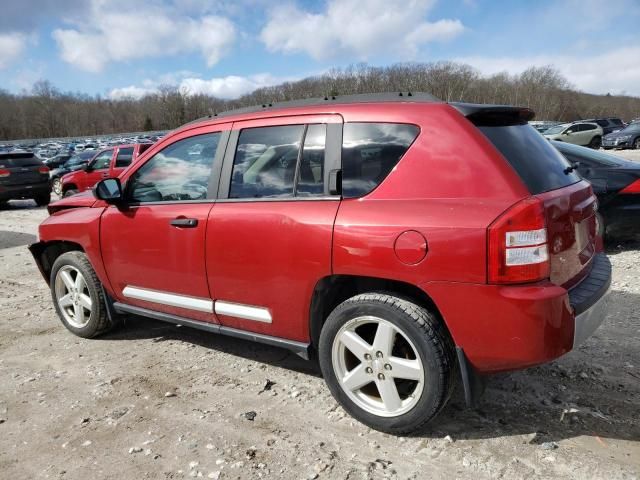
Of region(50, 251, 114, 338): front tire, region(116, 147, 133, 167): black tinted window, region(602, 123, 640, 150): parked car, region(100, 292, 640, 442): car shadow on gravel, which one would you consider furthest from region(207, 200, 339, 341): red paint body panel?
region(602, 123, 640, 150): parked car

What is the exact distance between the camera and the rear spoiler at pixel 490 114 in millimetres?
2729

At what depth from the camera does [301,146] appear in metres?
3.11

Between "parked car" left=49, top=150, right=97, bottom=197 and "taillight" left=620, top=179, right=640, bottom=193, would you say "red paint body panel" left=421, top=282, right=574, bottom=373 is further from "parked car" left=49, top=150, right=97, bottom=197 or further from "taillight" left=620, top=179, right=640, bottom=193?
"parked car" left=49, top=150, right=97, bottom=197

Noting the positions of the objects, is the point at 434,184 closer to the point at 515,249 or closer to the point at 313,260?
the point at 515,249

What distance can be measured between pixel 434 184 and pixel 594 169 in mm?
4857

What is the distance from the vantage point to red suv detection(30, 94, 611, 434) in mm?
2414

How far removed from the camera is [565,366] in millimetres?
3539

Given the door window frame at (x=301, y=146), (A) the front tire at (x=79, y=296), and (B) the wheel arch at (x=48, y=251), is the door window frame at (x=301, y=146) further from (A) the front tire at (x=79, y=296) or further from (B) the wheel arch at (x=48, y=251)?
(B) the wheel arch at (x=48, y=251)

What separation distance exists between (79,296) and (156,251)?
1257 mm

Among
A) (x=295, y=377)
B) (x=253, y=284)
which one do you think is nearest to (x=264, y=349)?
(x=295, y=377)

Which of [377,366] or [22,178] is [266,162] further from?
[22,178]

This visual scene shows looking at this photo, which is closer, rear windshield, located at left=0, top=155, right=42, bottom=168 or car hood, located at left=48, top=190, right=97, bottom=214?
car hood, located at left=48, top=190, right=97, bottom=214

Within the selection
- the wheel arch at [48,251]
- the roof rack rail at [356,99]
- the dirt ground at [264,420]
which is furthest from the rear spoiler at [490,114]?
the wheel arch at [48,251]

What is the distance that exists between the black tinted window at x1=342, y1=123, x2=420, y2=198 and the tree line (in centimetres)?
9261
